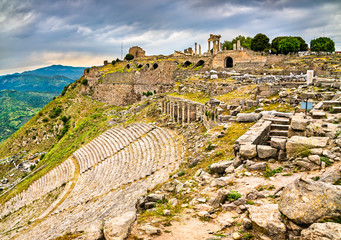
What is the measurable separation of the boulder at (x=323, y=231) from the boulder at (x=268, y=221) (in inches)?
14.0

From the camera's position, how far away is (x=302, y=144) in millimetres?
6797

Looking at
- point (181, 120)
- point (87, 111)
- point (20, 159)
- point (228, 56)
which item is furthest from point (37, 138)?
point (228, 56)

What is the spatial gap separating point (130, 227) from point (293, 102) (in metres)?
11.7

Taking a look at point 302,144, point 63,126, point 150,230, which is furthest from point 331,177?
point 63,126

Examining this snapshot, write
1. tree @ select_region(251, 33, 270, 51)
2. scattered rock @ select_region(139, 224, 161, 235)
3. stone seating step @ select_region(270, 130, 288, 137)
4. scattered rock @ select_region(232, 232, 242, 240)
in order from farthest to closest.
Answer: tree @ select_region(251, 33, 270, 51)
stone seating step @ select_region(270, 130, 288, 137)
scattered rock @ select_region(139, 224, 161, 235)
scattered rock @ select_region(232, 232, 242, 240)

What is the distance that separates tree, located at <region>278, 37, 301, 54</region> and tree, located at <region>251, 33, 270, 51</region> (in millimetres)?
2744

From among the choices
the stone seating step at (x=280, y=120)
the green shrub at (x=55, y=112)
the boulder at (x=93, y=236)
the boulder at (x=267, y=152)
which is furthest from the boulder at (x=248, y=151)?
the green shrub at (x=55, y=112)

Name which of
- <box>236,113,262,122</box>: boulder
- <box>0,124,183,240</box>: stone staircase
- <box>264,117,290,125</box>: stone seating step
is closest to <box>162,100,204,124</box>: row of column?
<box>0,124,183,240</box>: stone staircase

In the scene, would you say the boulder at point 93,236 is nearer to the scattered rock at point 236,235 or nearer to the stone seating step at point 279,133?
the scattered rock at point 236,235

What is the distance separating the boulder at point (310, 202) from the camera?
369 centimetres

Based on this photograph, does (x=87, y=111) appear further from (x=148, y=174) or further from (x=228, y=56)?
(x=148, y=174)

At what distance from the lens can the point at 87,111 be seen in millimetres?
44188

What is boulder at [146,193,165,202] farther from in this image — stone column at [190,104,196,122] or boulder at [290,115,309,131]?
stone column at [190,104,196,122]

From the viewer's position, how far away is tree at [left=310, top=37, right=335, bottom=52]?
51.9 meters
